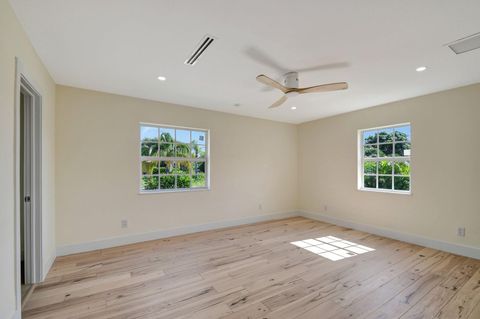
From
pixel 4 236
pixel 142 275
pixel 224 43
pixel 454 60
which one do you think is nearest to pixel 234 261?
pixel 142 275

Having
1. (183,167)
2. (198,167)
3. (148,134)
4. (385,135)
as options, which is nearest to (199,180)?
(198,167)

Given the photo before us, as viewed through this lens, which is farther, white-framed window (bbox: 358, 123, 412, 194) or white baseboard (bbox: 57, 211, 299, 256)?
white-framed window (bbox: 358, 123, 412, 194)

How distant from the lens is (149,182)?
3900 mm

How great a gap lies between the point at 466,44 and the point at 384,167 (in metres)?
2.52

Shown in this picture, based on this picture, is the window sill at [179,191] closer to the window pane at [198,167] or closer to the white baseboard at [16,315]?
the window pane at [198,167]

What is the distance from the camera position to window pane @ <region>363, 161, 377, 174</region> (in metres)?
4.32

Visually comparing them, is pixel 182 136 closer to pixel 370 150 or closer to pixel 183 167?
pixel 183 167

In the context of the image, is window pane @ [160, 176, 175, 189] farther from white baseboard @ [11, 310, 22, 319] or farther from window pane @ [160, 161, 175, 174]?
white baseboard @ [11, 310, 22, 319]

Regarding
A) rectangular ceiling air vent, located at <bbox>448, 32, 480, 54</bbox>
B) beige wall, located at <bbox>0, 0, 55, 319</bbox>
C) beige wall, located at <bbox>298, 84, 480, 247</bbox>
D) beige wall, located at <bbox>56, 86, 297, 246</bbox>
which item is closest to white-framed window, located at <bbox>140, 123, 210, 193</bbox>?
beige wall, located at <bbox>56, 86, 297, 246</bbox>

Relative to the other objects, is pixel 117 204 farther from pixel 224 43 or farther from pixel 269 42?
pixel 269 42

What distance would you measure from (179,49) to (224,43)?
1.60 ft

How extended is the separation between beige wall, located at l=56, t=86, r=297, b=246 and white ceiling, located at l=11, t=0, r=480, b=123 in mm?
443

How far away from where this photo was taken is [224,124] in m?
4.65

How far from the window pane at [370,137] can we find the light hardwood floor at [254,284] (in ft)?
6.41
